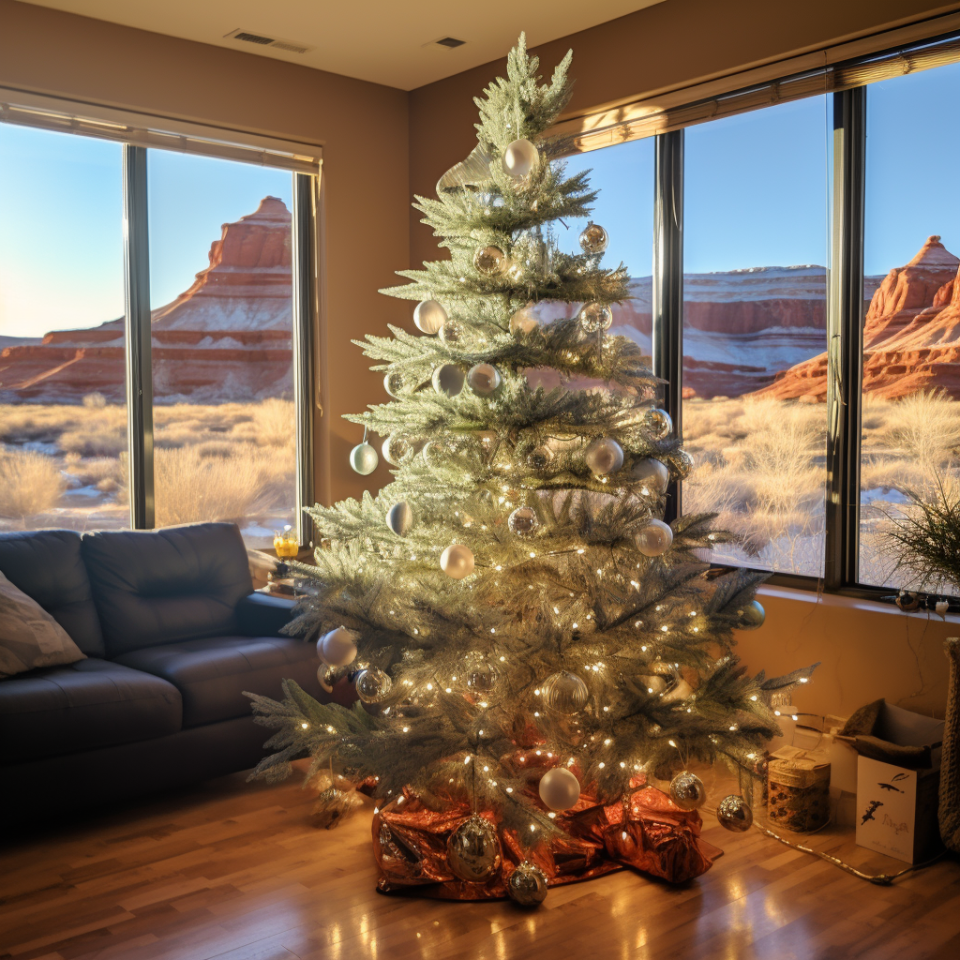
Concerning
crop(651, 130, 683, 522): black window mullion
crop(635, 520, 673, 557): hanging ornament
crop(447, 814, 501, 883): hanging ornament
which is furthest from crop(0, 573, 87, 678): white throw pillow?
crop(651, 130, 683, 522): black window mullion

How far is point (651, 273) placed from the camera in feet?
13.5

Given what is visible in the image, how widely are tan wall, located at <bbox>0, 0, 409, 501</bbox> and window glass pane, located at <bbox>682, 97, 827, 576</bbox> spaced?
1.73 metres

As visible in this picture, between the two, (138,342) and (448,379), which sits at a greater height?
(138,342)

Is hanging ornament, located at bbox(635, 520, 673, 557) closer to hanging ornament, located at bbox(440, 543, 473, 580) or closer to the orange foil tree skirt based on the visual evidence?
hanging ornament, located at bbox(440, 543, 473, 580)

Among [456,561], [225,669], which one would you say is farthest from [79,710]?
[456,561]

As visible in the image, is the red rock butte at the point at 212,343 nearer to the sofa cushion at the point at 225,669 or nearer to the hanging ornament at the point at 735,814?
the sofa cushion at the point at 225,669

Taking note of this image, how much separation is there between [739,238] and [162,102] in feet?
8.30

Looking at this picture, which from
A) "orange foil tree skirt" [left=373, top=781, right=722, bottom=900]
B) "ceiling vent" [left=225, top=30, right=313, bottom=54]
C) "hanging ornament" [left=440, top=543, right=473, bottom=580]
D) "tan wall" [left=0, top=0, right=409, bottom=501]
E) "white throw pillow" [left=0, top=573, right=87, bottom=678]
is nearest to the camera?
"hanging ornament" [left=440, top=543, right=473, bottom=580]

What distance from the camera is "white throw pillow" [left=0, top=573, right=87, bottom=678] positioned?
10.4 feet

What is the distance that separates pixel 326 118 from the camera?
481 cm

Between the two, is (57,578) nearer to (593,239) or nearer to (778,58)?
(593,239)

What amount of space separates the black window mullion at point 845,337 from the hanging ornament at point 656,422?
917 mm

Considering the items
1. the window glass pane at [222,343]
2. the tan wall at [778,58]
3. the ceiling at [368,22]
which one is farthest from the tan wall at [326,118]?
the tan wall at [778,58]

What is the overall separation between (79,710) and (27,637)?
1.31ft
